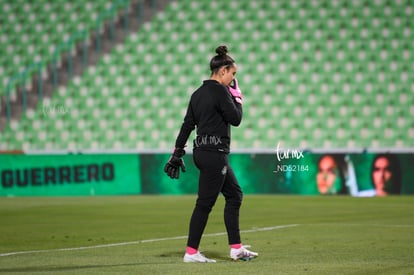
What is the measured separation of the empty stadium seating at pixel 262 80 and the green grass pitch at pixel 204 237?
5081mm

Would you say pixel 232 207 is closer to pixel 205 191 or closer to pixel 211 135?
pixel 205 191

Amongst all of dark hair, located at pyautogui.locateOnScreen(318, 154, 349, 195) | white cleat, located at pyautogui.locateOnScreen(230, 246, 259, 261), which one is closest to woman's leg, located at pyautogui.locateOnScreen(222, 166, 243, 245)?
white cleat, located at pyautogui.locateOnScreen(230, 246, 259, 261)

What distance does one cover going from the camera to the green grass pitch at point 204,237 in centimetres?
807

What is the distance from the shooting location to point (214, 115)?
8.39 m

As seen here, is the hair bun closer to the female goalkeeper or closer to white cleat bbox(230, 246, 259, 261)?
the female goalkeeper

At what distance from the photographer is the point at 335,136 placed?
24.2 metres

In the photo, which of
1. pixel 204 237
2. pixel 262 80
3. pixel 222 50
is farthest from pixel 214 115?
pixel 262 80

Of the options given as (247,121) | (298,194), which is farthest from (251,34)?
(298,194)

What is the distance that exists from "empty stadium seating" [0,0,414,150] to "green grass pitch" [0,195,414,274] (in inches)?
200

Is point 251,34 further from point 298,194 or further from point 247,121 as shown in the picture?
point 298,194

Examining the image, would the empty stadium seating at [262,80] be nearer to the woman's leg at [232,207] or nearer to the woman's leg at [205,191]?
the woman's leg at [232,207]

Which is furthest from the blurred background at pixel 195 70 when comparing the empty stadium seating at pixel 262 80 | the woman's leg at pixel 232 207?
the woman's leg at pixel 232 207

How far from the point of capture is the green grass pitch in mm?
8070

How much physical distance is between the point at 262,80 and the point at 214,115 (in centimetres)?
1694
